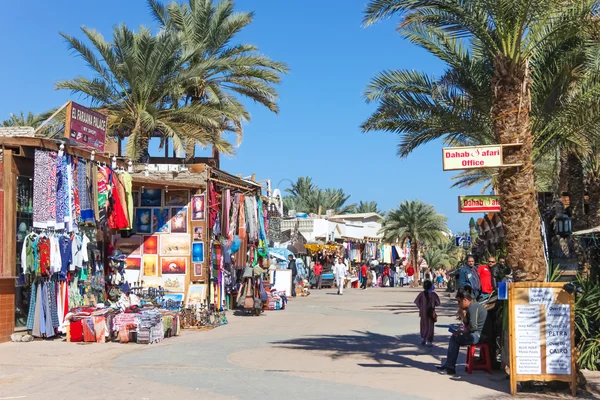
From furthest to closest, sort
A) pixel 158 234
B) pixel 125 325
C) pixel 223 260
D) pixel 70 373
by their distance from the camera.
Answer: pixel 223 260 < pixel 158 234 < pixel 125 325 < pixel 70 373

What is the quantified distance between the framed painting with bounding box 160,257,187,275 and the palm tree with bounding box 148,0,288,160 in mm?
8216

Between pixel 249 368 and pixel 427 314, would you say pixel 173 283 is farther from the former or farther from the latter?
pixel 249 368

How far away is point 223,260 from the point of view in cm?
2070

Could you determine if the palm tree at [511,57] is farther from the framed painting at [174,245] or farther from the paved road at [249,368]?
the framed painting at [174,245]

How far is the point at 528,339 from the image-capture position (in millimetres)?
9109

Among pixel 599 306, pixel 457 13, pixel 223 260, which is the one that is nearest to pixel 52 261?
pixel 223 260

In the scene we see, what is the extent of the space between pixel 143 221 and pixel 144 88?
19.2 ft

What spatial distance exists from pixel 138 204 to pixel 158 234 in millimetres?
1028

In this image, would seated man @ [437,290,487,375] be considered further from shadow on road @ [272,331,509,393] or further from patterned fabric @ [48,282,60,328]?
patterned fabric @ [48,282,60,328]

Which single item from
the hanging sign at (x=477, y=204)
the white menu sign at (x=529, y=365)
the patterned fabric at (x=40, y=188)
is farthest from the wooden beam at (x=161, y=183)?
the white menu sign at (x=529, y=365)

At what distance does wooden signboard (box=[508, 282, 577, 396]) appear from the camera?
355 inches

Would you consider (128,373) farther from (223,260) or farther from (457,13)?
(223,260)

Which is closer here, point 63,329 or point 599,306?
point 599,306

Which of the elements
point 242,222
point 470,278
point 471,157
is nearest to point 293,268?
point 242,222
